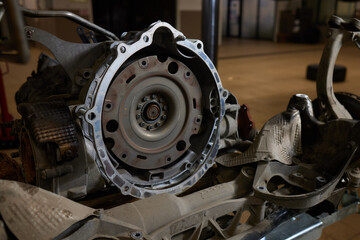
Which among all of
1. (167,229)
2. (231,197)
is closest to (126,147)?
(167,229)

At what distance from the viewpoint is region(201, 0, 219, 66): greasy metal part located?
144 inches

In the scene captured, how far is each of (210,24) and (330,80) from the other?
1.90 meters

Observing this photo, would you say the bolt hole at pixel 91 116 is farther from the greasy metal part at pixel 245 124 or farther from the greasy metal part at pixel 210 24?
the greasy metal part at pixel 210 24

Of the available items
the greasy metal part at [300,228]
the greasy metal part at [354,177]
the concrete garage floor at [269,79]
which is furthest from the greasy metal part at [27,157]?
the greasy metal part at [354,177]

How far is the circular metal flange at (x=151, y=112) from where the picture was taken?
5.08 ft

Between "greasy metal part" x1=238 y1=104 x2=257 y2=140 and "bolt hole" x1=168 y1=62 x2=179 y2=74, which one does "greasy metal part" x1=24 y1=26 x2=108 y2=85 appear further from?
"greasy metal part" x1=238 y1=104 x2=257 y2=140

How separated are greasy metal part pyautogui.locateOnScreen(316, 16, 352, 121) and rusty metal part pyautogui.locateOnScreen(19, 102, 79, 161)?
1.49 meters

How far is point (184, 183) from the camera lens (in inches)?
69.6

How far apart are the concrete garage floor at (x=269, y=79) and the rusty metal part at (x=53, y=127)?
0.97 m

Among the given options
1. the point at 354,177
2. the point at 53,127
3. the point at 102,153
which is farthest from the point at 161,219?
the point at 354,177

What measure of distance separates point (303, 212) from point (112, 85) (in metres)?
1.10

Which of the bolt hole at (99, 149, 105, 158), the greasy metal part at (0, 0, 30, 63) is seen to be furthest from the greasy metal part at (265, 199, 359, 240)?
the greasy metal part at (0, 0, 30, 63)

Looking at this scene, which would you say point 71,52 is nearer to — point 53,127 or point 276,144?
point 53,127

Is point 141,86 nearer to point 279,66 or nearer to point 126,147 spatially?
point 126,147
